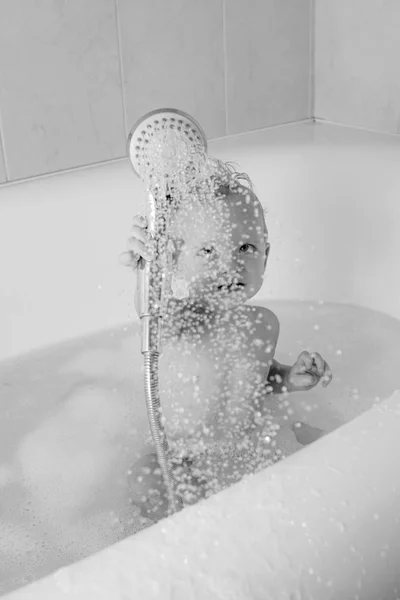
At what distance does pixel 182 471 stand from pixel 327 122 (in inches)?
39.1

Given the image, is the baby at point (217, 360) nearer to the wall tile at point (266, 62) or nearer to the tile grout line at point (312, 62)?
the wall tile at point (266, 62)

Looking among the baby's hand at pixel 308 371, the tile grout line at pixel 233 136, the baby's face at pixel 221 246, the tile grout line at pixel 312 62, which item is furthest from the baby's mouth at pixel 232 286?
the tile grout line at pixel 312 62

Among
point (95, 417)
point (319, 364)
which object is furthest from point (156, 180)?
point (95, 417)

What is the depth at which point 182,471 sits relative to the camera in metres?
0.92

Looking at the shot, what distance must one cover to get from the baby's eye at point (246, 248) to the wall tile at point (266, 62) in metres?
0.69

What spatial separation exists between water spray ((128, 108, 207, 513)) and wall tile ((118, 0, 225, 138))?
62 cm

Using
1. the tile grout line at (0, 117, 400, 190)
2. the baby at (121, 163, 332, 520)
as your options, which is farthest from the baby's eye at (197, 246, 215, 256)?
the tile grout line at (0, 117, 400, 190)

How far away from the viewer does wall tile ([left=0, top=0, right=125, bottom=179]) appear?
1255 mm

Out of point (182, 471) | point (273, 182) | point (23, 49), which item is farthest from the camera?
point (273, 182)

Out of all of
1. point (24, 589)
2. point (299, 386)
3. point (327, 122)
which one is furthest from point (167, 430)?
point (327, 122)

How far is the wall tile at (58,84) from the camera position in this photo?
1255 millimetres

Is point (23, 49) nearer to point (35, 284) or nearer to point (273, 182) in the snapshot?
point (35, 284)

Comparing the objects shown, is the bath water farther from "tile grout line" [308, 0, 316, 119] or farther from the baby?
"tile grout line" [308, 0, 316, 119]

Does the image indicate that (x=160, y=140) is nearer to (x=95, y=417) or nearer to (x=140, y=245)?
(x=140, y=245)
